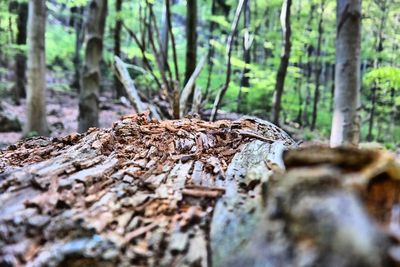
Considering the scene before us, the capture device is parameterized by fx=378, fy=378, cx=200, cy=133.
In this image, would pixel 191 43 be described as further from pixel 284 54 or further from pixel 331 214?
pixel 331 214

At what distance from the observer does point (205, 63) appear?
21.9ft

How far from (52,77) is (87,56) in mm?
16380

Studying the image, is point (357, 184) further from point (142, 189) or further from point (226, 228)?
point (142, 189)

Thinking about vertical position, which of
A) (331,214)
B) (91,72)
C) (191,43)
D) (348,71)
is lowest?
(331,214)

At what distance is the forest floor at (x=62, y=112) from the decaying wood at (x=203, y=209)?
26.2 ft

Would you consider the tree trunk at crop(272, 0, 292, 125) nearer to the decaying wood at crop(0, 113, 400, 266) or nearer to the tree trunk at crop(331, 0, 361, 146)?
the tree trunk at crop(331, 0, 361, 146)

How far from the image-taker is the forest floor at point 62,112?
10.1 metres

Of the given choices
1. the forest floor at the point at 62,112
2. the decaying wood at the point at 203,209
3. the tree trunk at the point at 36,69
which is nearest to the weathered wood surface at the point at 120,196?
the decaying wood at the point at 203,209

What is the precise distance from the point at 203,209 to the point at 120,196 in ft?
1.12

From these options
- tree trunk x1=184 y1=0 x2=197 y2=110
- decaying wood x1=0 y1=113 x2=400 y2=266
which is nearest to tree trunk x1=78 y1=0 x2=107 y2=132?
tree trunk x1=184 y1=0 x2=197 y2=110

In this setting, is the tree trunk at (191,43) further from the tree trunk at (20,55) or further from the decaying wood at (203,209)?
the tree trunk at (20,55)

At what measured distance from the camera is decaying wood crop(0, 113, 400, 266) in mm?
963

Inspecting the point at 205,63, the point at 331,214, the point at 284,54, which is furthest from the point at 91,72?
the point at 331,214

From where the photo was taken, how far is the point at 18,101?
14.1 metres
